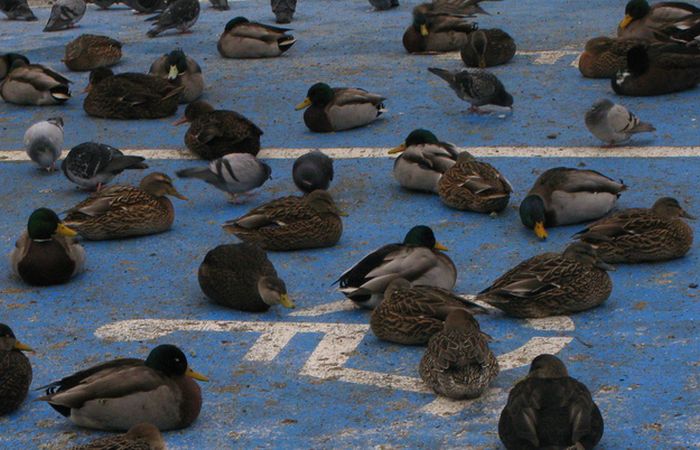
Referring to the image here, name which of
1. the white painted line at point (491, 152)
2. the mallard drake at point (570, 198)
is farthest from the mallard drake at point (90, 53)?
the mallard drake at point (570, 198)

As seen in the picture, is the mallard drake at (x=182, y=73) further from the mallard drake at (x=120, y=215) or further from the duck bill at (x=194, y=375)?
the duck bill at (x=194, y=375)

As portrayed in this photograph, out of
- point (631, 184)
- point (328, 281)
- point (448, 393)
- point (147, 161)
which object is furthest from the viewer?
point (147, 161)

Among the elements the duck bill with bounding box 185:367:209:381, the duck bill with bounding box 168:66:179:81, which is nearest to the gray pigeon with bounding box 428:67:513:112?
the duck bill with bounding box 168:66:179:81

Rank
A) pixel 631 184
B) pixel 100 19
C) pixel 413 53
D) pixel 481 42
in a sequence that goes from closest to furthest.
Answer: pixel 631 184 → pixel 481 42 → pixel 413 53 → pixel 100 19

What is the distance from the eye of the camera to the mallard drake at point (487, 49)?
14.7 metres

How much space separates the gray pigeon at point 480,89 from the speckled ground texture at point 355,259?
199mm

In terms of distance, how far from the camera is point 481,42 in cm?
1468

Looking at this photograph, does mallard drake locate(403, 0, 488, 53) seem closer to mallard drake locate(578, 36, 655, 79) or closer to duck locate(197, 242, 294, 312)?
mallard drake locate(578, 36, 655, 79)

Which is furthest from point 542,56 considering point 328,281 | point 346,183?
point 328,281

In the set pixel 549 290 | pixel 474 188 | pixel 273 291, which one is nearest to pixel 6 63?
pixel 474 188

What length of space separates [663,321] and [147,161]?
5.64 meters

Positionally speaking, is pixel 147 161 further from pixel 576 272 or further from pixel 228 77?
pixel 576 272

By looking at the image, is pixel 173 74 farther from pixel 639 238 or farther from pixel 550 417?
pixel 550 417

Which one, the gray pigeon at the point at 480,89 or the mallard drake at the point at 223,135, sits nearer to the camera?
the mallard drake at the point at 223,135
